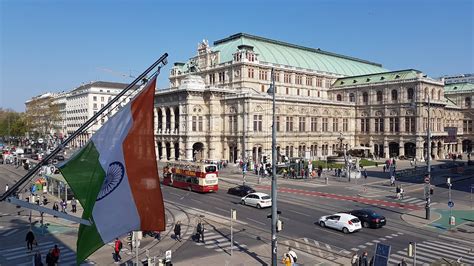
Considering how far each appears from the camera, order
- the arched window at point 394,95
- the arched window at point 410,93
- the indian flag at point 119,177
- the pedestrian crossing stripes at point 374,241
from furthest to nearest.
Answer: the arched window at point 394,95 < the arched window at point 410,93 < the pedestrian crossing stripes at point 374,241 < the indian flag at point 119,177

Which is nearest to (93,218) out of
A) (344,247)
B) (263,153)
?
(344,247)

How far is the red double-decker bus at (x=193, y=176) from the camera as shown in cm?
4644

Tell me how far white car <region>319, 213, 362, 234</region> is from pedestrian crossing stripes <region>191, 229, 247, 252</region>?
323 inches

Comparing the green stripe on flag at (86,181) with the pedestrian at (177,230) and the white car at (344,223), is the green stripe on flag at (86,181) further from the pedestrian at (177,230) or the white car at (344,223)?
the white car at (344,223)

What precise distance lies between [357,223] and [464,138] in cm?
10938

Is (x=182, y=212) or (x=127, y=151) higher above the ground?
(x=127, y=151)

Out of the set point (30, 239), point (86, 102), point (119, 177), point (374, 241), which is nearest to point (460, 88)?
point (374, 241)

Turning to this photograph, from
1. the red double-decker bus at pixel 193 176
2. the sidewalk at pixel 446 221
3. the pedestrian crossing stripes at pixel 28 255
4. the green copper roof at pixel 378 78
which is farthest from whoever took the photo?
the green copper roof at pixel 378 78

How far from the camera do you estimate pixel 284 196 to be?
44938 mm

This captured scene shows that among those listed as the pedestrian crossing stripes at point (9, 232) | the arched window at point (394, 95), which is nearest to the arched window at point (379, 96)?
the arched window at point (394, 95)

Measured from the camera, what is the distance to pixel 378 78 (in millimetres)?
102500

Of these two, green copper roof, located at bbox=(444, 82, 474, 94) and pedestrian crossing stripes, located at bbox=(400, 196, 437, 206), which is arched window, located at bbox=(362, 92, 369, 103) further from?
pedestrian crossing stripes, located at bbox=(400, 196, 437, 206)

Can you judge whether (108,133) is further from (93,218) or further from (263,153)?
(263,153)

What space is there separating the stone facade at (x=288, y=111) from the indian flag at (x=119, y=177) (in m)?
61.5
